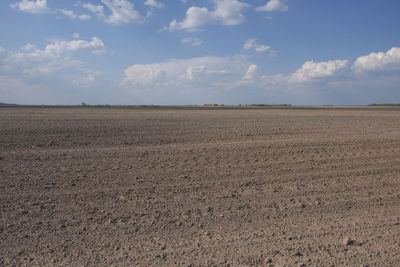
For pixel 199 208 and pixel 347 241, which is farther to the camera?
pixel 199 208

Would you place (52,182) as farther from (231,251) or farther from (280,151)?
(280,151)

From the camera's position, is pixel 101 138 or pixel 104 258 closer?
pixel 104 258

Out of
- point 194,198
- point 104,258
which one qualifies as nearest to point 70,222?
point 104,258

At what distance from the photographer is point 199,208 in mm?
5012

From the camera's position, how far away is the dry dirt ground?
368 cm

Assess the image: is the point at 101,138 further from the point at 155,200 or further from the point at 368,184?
the point at 368,184

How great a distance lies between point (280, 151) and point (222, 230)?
5732mm

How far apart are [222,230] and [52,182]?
3.79 meters

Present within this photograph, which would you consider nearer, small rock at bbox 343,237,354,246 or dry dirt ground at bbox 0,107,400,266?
dry dirt ground at bbox 0,107,400,266

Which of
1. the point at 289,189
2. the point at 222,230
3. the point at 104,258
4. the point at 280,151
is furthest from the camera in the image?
the point at 280,151

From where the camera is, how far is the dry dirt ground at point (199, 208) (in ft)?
12.1

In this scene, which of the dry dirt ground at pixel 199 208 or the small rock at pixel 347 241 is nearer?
the dry dirt ground at pixel 199 208

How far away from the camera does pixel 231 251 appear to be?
372 centimetres

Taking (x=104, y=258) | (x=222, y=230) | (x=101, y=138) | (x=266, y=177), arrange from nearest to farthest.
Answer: (x=104, y=258) < (x=222, y=230) < (x=266, y=177) < (x=101, y=138)
